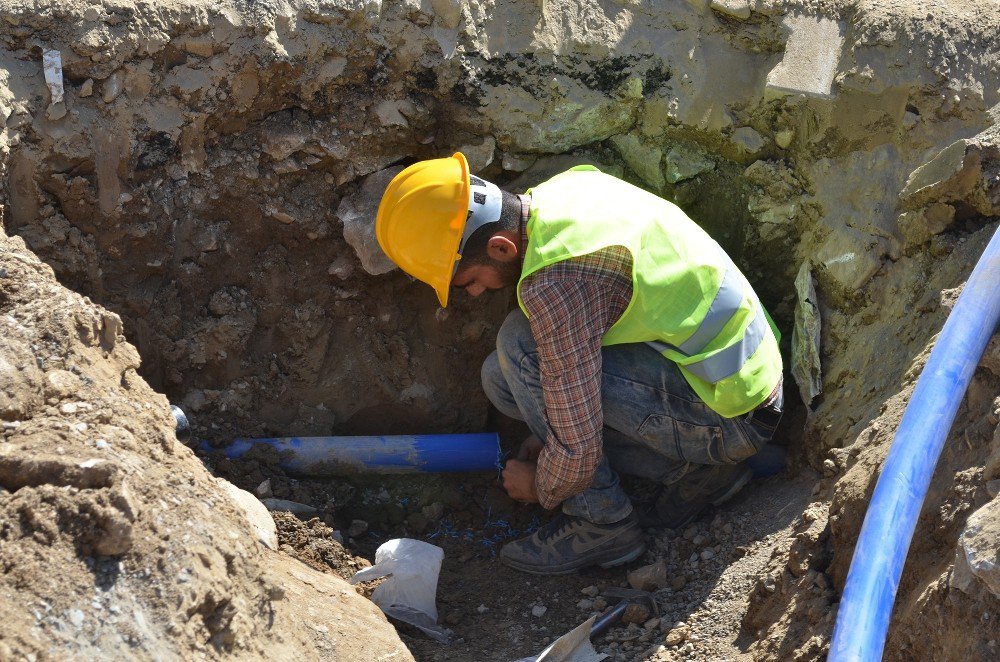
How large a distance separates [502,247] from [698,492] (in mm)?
1269

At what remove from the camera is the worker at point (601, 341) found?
2.89 metres

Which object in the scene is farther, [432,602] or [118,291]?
[118,291]

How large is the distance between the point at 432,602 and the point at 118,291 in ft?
5.40

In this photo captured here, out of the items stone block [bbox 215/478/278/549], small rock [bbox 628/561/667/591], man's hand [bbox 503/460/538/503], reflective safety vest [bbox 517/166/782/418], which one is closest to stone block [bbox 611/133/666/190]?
reflective safety vest [bbox 517/166/782/418]

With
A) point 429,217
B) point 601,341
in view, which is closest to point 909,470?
point 601,341

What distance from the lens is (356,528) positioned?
11.7 ft

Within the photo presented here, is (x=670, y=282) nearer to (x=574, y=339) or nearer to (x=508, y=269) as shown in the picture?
(x=574, y=339)

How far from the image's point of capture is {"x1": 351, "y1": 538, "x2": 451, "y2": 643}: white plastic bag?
9.87 ft

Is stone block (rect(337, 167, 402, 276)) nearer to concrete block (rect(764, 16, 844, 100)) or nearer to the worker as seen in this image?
the worker

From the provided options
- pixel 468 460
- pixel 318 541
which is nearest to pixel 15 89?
pixel 318 541

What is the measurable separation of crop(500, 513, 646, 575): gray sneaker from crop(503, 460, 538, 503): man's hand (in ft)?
0.53

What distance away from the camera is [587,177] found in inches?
125

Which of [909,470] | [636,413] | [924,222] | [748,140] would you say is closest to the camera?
[909,470]

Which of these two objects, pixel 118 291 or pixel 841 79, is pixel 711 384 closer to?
pixel 841 79
